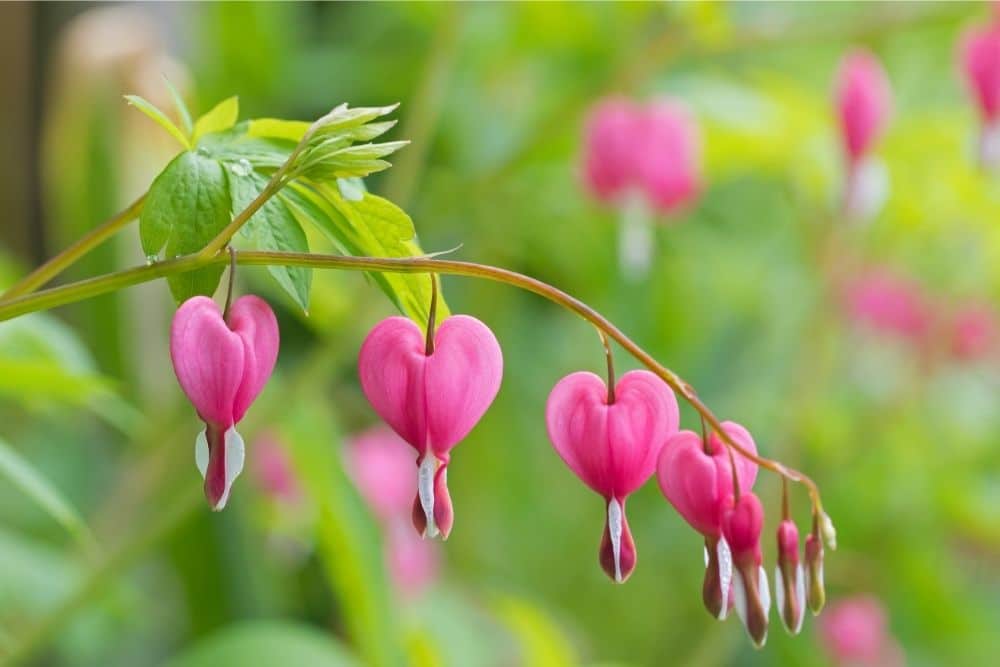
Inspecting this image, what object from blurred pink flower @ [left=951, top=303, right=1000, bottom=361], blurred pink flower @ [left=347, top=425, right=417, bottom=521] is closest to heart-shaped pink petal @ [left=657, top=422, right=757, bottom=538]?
blurred pink flower @ [left=347, top=425, right=417, bottom=521]

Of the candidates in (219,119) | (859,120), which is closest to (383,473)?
(859,120)

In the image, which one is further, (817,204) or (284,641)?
(817,204)

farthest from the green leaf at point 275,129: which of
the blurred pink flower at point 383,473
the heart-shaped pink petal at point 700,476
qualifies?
the blurred pink flower at point 383,473

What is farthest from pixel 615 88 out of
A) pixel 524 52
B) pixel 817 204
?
pixel 817 204

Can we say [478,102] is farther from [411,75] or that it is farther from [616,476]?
[616,476]

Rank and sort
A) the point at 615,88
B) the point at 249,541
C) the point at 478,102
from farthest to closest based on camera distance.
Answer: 1. the point at 478,102
2. the point at 249,541
3. the point at 615,88

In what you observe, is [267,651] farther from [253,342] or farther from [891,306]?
[891,306]
